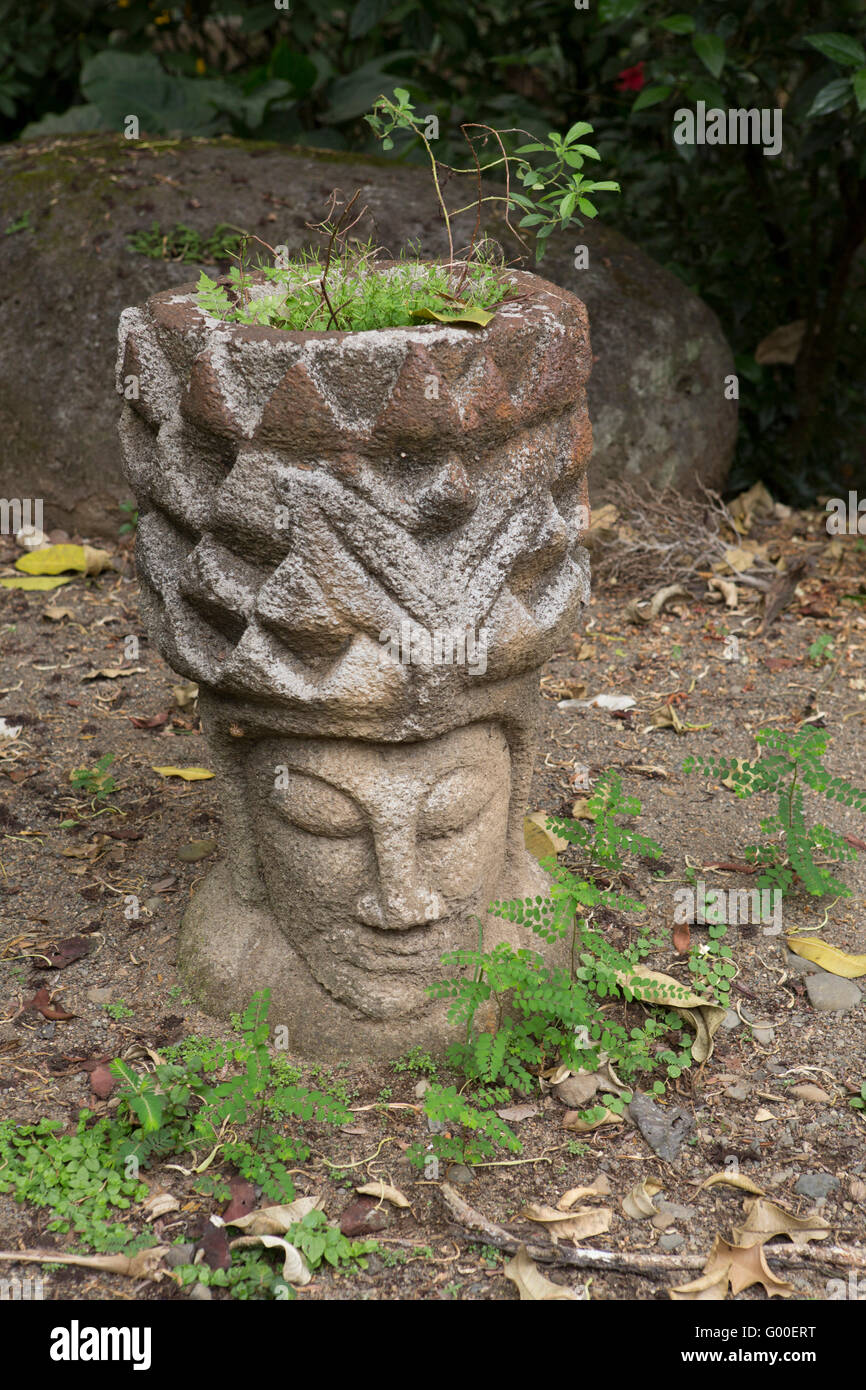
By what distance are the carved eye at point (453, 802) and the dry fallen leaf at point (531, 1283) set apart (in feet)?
2.48

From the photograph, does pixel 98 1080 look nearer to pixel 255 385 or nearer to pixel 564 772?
pixel 255 385

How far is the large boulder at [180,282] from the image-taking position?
4.90m

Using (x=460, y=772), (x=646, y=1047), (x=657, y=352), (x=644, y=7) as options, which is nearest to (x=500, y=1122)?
(x=646, y=1047)

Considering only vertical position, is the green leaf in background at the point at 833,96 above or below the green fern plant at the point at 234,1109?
above

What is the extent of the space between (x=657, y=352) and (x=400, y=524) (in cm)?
310

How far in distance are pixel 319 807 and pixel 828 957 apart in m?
1.25

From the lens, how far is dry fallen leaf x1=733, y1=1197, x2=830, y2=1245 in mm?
2219

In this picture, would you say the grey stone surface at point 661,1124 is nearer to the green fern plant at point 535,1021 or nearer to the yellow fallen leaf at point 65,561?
the green fern plant at point 535,1021

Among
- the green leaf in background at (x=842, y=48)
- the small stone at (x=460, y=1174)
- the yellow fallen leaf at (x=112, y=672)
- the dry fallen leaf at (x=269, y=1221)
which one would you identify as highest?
the green leaf in background at (x=842, y=48)

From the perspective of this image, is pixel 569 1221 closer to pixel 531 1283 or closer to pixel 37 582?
pixel 531 1283

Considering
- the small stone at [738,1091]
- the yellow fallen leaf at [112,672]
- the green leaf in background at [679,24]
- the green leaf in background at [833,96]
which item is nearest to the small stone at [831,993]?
the small stone at [738,1091]

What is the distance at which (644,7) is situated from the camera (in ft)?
16.2

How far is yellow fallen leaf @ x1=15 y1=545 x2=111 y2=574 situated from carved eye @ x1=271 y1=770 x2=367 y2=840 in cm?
258

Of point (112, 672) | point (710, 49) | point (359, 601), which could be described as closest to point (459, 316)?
point (359, 601)
